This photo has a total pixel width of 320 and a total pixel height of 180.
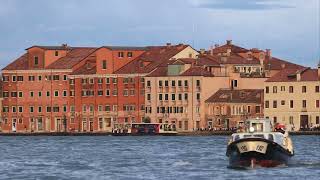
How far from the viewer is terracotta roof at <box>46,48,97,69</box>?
479 feet

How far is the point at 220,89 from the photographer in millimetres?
137125

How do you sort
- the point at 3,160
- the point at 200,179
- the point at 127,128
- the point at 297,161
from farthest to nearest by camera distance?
the point at 127,128 → the point at 3,160 → the point at 297,161 → the point at 200,179

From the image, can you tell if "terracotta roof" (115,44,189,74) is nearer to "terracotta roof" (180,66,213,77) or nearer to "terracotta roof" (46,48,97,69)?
"terracotta roof" (180,66,213,77)

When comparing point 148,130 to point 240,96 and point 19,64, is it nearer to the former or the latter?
point 240,96

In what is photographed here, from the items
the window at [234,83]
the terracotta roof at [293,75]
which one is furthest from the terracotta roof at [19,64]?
the terracotta roof at [293,75]

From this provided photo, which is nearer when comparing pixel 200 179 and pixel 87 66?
pixel 200 179

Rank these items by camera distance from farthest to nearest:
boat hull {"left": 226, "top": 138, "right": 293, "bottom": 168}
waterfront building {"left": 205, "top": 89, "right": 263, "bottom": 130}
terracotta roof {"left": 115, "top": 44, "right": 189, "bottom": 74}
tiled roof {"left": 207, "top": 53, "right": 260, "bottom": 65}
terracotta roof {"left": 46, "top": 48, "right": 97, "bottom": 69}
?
terracotta roof {"left": 46, "top": 48, "right": 97, "bottom": 69}
terracotta roof {"left": 115, "top": 44, "right": 189, "bottom": 74}
tiled roof {"left": 207, "top": 53, "right": 260, "bottom": 65}
waterfront building {"left": 205, "top": 89, "right": 263, "bottom": 130}
boat hull {"left": 226, "top": 138, "right": 293, "bottom": 168}

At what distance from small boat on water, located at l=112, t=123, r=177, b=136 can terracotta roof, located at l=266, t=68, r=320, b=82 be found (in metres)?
11.2

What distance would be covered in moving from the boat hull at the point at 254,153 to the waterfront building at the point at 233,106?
2672 inches

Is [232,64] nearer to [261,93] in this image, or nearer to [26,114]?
[261,93]

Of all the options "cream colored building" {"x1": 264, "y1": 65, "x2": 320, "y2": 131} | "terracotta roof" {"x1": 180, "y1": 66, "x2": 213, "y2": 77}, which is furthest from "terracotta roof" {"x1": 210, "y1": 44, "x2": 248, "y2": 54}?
"cream colored building" {"x1": 264, "y1": 65, "x2": 320, "y2": 131}

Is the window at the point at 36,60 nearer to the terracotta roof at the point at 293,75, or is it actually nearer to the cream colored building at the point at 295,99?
the terracotta roof at the point at 293,75

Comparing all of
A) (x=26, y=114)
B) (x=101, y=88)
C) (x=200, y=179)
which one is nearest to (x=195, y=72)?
(x=101, y=88)

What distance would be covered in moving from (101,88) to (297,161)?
73.8m
